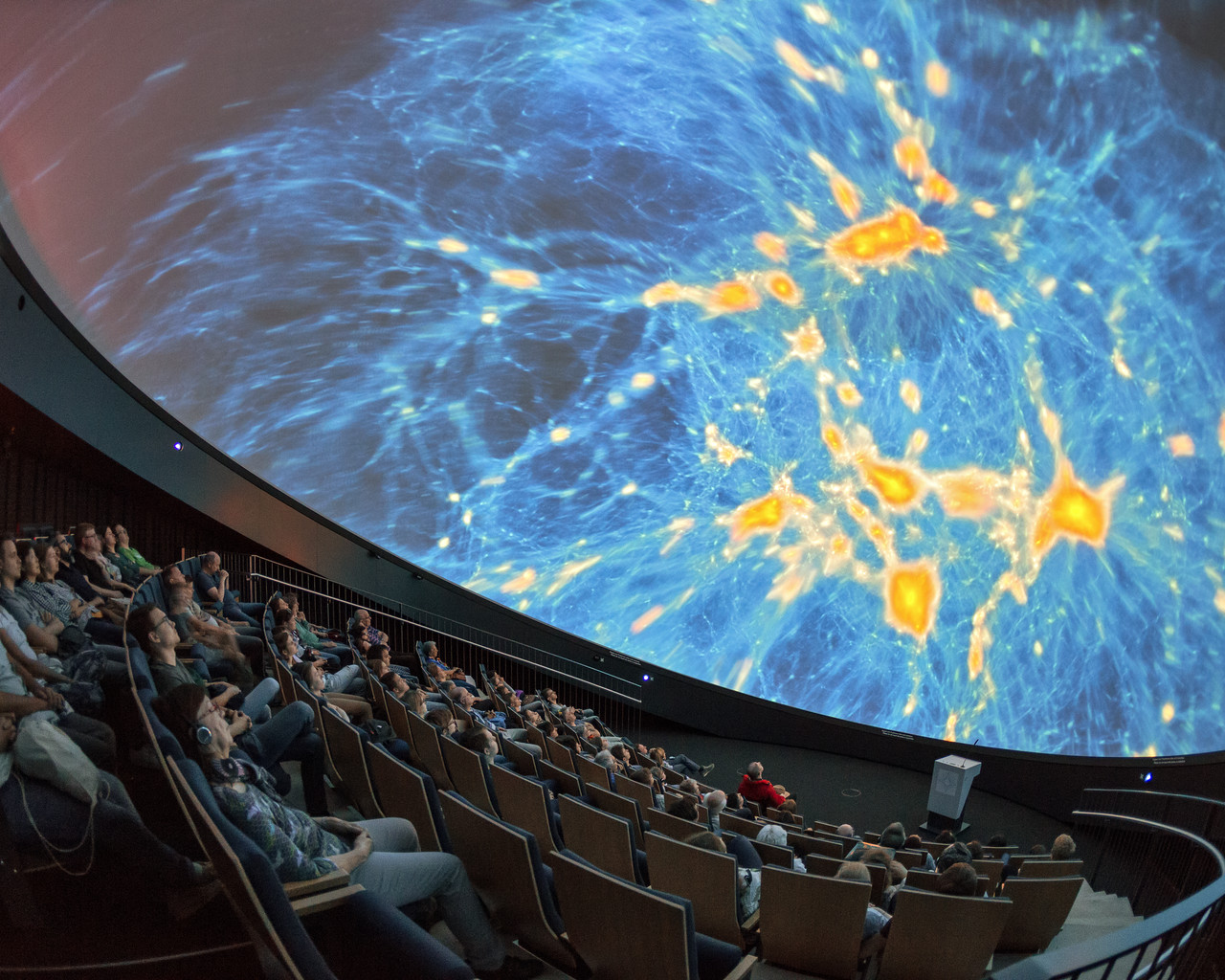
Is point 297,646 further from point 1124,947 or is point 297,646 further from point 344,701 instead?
point 1124,947

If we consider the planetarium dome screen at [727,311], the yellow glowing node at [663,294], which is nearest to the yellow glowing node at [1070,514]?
the planetarium dome screen at [727,311]

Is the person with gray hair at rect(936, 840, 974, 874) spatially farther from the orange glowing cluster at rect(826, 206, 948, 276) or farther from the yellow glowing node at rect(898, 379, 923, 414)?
the orange glowing cluster at rect(826, 206, 948, 276)

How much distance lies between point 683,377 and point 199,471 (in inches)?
224

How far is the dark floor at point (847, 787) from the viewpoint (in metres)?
7.66

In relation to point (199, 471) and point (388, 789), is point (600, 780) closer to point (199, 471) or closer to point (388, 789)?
point (388, 789)

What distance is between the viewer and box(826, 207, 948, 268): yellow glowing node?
945 centimetres


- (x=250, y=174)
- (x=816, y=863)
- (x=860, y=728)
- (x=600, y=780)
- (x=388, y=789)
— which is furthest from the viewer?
(x=860, y=728)

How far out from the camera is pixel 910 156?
9.01 metres

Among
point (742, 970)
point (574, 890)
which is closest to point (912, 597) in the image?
point (742, 970)

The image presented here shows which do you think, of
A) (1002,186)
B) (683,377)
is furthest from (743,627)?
(1002,186)

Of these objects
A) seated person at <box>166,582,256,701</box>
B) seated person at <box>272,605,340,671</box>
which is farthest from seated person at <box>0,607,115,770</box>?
seated person at <box>272,605,340,671</box>

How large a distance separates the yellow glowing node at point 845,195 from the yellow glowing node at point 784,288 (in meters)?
1.01

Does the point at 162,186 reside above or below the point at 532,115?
below

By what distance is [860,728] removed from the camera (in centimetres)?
961
